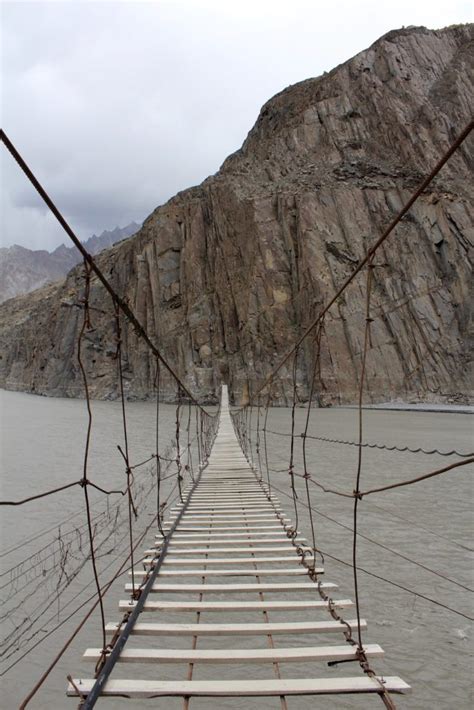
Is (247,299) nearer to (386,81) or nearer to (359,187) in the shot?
(359,187)

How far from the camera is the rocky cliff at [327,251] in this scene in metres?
29.2

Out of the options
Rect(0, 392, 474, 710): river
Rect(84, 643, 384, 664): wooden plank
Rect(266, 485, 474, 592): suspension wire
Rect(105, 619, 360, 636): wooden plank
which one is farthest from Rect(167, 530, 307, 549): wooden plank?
Rect(266, 485, 474, 592): suspension wire

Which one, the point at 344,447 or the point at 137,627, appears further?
the point at 344,447

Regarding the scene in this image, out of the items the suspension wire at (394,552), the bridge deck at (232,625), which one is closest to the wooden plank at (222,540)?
the bridge deck at (232,625)

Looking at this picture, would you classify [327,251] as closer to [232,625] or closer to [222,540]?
[222,540]

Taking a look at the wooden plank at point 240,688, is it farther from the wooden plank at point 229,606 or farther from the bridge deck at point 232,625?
the wooden plank at point 229,606

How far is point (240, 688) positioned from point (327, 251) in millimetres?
31094

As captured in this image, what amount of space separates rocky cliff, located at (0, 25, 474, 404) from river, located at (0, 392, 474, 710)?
17.2 metres

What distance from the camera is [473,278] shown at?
3016cm

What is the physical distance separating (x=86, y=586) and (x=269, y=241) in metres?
30.2

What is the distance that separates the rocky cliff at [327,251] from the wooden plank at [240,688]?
2677 cm

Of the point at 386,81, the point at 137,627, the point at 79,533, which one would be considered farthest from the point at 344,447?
the point at 386,81

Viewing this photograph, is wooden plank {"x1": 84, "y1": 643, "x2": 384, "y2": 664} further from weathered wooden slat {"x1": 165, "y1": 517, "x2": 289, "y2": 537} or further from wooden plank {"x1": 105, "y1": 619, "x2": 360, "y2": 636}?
weathered wooden slat {"x1": 165, "y1": 517, "x2": 289, "y2": 537}

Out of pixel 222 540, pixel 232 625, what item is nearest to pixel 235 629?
pixel 232 625
